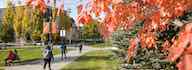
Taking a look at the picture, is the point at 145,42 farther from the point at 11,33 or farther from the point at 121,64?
the point at 11,33

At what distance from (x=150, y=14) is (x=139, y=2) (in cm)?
60

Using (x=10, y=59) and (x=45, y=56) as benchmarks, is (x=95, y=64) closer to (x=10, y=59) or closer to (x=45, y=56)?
(x=10, y=59)

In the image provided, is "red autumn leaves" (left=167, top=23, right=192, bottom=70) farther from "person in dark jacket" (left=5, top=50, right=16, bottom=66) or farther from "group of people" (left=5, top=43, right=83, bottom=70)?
"person in dark jacket" (left=5, top=50, right=16, bottom=66)

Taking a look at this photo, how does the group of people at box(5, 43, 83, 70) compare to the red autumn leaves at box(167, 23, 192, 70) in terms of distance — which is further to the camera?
the group of people at box(5, 43, 83, 70)

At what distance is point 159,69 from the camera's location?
1766 cm

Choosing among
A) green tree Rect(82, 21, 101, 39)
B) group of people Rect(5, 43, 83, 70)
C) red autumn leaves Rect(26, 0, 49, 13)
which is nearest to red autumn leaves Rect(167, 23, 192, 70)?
red autumn leaves Rect(26, 0, 49, 13)

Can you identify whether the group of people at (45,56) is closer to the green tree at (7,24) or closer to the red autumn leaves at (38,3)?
the red autumn leaves at (38,3)

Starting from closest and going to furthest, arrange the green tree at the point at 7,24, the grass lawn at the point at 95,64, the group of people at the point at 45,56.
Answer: the grass lawn at the point at 95,64, the group of people at the point at 45,56, the green tree at the point at 7,24

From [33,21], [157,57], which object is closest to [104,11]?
[157,57]

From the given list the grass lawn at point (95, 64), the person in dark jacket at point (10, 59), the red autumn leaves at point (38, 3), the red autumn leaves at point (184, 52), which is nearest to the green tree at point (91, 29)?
the red autumn leaves at point (38, 3)

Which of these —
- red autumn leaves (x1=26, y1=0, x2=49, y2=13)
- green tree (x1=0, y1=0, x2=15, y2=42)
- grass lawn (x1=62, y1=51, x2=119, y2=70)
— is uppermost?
red autumn leaves (x1=26, y1=0, x2=49, y2=13)

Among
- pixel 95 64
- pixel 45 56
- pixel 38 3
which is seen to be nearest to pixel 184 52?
pixel 38 3

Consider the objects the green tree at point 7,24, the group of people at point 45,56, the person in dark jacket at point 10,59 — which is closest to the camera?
the group of people at point 45,56

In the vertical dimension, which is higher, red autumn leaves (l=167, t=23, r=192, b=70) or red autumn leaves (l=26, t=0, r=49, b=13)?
red autumn leaves (l=167, t=23, r=192, b=70)
